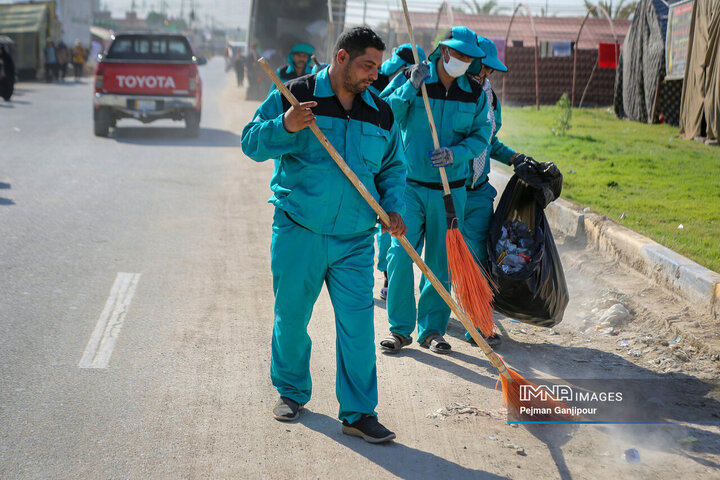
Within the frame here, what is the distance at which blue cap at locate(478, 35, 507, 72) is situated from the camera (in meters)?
5.20

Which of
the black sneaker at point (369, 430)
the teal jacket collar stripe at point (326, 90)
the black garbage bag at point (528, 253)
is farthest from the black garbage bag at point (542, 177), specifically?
the black sneaker at point (369, 430)

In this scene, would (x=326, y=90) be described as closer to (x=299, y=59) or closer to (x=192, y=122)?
(x=299, y=59)

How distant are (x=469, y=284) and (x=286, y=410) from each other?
1543 millimetres

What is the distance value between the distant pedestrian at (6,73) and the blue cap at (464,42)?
58.1ft

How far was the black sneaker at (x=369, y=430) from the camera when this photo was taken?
3.86 m

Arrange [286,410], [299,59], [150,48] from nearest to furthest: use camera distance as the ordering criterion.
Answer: [286,410], [299,59], [150,48]

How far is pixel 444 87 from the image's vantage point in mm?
5168

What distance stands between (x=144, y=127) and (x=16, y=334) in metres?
13.7

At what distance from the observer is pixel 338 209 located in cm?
388

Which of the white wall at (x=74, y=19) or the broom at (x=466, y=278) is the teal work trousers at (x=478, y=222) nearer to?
the broom at (x=466, y=278)

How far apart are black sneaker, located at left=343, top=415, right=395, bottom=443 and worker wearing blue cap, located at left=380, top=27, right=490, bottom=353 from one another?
4.28 ft

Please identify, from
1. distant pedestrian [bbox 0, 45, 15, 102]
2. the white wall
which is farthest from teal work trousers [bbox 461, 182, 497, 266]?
the white wall

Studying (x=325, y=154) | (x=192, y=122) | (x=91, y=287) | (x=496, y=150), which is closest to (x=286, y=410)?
(x=325, y=154)

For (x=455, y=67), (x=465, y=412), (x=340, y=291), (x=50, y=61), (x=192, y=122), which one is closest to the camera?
(x=340, y=291)
